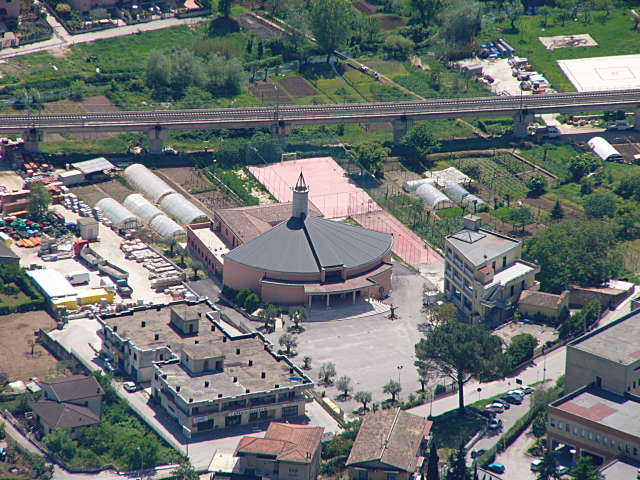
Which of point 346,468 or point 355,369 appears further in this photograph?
point 355,369

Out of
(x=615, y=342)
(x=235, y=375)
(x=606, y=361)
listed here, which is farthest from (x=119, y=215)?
(x=606, y=361)

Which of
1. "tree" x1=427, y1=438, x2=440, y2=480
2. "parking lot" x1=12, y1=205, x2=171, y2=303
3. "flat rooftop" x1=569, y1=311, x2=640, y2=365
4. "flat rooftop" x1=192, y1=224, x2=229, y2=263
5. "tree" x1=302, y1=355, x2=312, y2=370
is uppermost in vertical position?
"flat rooftop" x1=569, y1=311, x2=640, y2=365

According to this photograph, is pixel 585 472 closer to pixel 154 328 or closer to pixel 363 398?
pixel 363 398

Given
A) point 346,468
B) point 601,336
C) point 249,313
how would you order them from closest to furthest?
point 346,468 < point 601,336 < point 249,313

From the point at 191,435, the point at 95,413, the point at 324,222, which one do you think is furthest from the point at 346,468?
the point at 324,222

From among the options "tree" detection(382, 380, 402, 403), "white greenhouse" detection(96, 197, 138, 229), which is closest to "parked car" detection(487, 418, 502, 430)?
"tree" detection(382, 380, 402, 403)

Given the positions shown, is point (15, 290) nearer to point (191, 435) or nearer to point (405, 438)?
point (191, 435)

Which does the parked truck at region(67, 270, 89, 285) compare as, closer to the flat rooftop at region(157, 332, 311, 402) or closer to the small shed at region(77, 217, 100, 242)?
the small shed at region(77, 217, 100, 242)
